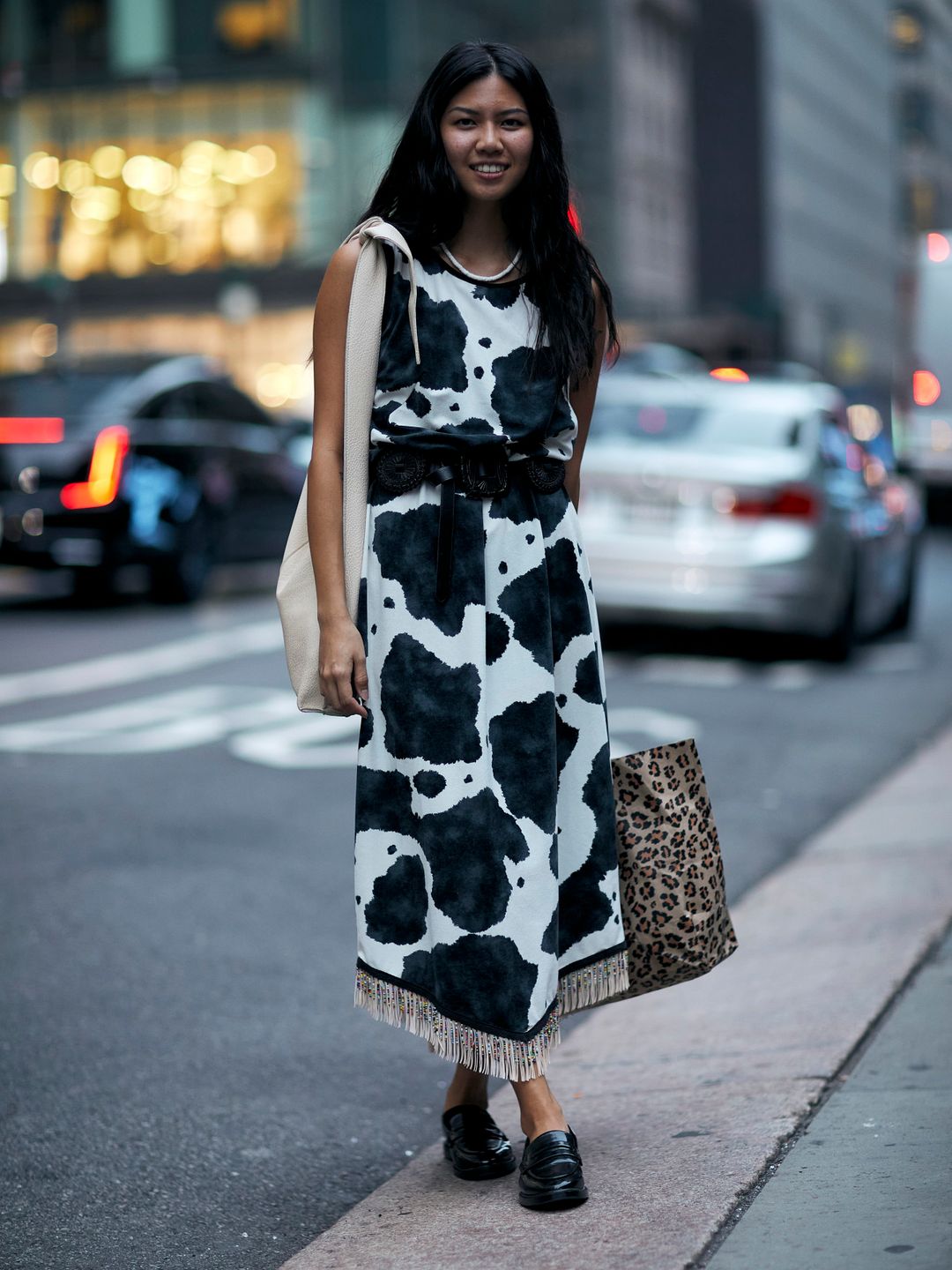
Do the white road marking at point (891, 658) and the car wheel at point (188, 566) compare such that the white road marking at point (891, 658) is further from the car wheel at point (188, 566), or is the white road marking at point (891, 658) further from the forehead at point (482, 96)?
the forehead at point (482, 96)

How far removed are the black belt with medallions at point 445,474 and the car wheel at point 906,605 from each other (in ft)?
30.7

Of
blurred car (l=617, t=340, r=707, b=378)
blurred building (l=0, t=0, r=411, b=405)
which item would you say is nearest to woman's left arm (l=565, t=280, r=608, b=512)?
blurred car (l=617, t=340, r=707, b=378)

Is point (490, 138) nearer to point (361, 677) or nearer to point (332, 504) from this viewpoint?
point (332, 504)

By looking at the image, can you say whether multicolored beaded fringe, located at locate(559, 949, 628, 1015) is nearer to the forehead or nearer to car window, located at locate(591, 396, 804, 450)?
the forehead

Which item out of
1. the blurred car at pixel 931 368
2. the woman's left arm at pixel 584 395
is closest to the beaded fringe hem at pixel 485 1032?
the woman's left arm at pixel 584 395

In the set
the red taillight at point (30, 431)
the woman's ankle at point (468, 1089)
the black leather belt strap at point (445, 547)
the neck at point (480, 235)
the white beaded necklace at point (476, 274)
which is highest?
the neck at point (480, 235)

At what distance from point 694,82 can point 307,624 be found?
84843 mm

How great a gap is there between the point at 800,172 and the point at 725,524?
8699 centimetres

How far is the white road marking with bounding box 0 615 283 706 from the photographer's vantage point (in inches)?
374

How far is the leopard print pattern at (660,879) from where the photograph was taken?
127 inches

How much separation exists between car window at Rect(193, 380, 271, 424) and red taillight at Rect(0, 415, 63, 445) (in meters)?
1.41

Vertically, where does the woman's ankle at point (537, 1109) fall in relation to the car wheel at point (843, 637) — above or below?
above

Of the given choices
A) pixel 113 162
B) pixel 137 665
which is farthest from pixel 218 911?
pixel 113 162

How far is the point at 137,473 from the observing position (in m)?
12.8
